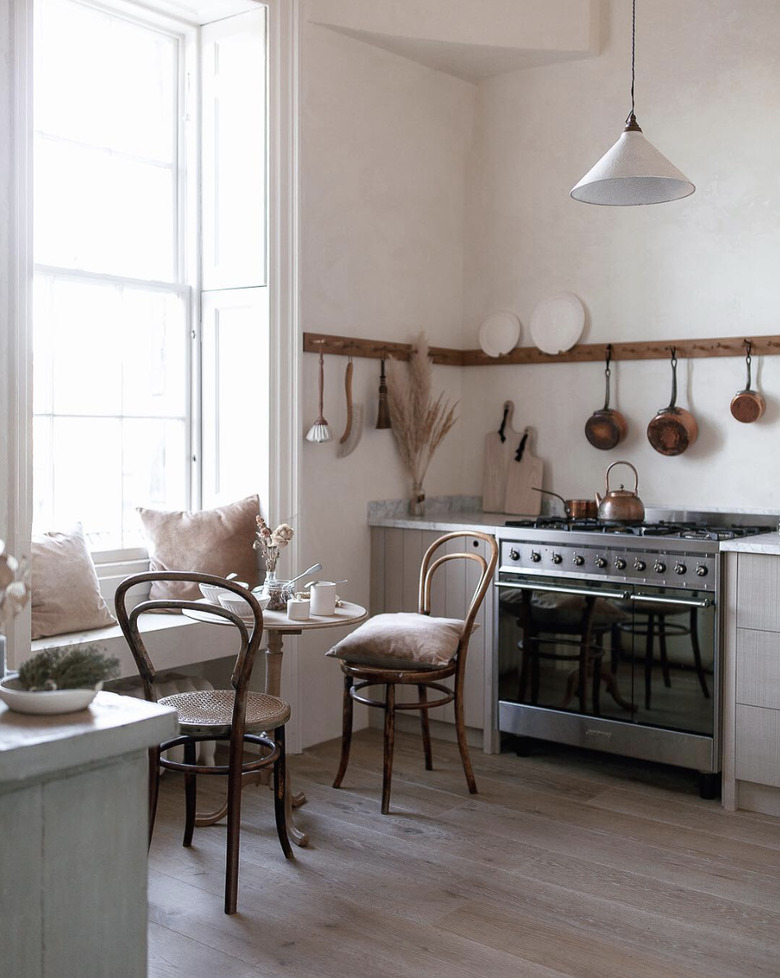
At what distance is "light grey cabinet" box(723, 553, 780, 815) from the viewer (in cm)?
350

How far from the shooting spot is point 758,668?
11.6 ft

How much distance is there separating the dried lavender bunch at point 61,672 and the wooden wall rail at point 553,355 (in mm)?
2649

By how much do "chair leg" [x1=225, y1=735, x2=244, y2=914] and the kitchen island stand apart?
1121 millimetres

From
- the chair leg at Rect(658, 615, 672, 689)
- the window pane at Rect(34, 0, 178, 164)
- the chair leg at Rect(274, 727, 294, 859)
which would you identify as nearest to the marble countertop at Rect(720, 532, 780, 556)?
the chair leg at Rect(658, 615, 672, 689)

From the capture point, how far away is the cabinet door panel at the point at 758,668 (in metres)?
3.49

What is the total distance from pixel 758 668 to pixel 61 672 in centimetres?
259

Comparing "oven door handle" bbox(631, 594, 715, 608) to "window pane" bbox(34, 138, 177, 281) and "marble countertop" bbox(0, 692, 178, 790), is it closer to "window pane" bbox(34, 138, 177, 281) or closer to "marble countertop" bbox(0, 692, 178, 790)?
"window pane" bbox(34, 138, 177, 281)

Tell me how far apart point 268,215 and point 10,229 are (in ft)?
3.63

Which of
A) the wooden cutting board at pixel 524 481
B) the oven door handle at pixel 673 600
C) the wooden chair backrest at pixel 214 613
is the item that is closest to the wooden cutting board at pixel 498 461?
the wooden cutting board at pixel 524 481

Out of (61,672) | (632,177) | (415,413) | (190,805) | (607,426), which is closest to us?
(61,672)

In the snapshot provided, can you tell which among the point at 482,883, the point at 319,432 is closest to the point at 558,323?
the point at 319,432

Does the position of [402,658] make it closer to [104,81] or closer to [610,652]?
[610,652]

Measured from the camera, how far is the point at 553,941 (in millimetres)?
2625

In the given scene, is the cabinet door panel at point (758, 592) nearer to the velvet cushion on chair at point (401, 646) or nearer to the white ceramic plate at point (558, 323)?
the velvet cushion on chair at point (401, 646)
